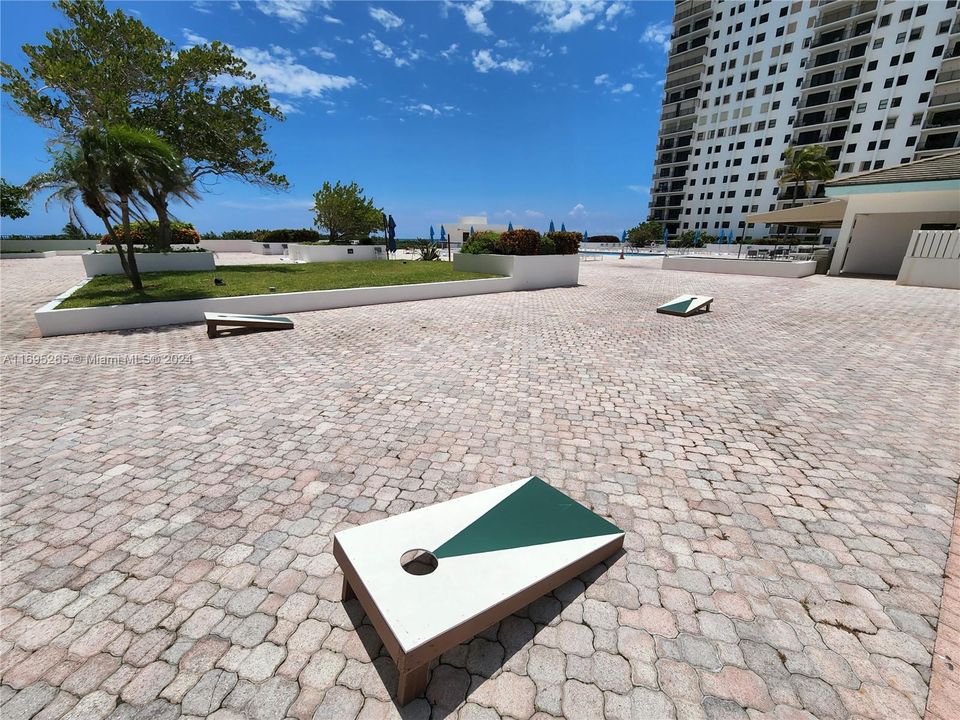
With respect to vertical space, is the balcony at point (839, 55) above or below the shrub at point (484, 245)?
above

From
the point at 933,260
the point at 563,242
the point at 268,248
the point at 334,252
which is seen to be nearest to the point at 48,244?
the point at 268,248

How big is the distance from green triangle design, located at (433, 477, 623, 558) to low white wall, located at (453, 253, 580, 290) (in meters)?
14.7

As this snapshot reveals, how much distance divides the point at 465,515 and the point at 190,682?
5.87 ft

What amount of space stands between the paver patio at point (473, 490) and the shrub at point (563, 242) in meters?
12.0

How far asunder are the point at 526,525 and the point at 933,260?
24.1 metres

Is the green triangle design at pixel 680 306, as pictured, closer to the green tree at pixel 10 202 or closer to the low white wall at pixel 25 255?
the low white wall at pixel 25 255

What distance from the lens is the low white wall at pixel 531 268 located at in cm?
1720

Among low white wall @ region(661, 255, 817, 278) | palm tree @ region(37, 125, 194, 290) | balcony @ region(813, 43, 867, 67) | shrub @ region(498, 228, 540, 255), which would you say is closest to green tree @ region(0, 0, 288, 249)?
palm tree @ region(37, 125, 194, 290)

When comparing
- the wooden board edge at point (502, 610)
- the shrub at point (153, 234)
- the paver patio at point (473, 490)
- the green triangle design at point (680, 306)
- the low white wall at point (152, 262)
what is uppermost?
the shrub at point (153, 234)

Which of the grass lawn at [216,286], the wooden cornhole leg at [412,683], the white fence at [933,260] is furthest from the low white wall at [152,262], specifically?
the white fence at [933,260]

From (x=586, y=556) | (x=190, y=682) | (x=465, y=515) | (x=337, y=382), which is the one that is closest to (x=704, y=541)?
(x=586, y=556)

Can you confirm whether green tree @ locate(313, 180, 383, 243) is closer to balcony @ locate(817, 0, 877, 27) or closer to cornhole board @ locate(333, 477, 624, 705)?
cornhole board @ locate(333, 477, 624, 705)

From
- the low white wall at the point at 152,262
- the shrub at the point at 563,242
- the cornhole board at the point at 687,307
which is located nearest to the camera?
the cornhole board at the point at 687,307

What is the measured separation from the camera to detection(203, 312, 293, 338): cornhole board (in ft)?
29.0
